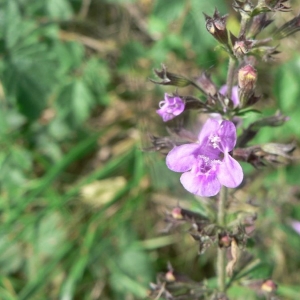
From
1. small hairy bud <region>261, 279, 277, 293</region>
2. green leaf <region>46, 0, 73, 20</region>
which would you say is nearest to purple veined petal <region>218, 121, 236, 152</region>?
small hairy bud <region>261, 279, 277, 293</region>

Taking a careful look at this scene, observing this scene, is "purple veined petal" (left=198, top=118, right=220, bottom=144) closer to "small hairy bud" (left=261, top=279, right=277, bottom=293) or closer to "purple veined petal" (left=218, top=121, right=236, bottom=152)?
"purple veined petal" (left=218, top=121, right=236, bottom=152)

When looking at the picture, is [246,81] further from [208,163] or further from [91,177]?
[91,177]

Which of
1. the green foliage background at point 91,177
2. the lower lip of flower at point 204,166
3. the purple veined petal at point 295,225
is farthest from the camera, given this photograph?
the purple veined petal at point 295,225

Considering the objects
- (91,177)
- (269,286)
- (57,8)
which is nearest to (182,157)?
(269,286)

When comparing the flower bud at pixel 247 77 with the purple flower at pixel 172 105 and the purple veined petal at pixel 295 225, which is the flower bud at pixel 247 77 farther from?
the purple veined petal at pixel 295 225

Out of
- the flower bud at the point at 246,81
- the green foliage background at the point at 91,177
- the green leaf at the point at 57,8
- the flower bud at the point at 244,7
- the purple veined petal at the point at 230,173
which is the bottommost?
the green foliage background at the point at 91,177

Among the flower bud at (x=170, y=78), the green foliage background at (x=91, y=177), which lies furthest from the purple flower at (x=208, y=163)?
the green foliage background at (x=91, y=177)
